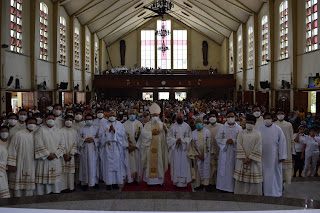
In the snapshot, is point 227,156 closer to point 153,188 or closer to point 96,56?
point 153,188

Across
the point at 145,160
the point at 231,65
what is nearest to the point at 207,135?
the point at 145,160

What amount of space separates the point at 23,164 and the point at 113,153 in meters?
1.95

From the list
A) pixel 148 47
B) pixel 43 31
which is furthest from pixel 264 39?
pixel 148 47

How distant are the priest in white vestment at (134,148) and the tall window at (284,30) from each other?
1657cm

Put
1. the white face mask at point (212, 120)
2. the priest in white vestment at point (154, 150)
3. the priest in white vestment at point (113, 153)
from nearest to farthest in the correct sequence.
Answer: the priest in white vestment at point (113, 153) < the priest in white vestment at point (154, 150) < the white face mask at point (212, 120)

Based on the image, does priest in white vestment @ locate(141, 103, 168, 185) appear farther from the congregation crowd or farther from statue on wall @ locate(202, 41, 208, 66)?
statue on wall @ locate(202, 41, 208, 66)

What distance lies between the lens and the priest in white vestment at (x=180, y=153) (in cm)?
760

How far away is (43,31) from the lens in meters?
22.7

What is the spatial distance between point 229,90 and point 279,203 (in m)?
34.3

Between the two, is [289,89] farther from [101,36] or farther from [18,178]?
[101,36]

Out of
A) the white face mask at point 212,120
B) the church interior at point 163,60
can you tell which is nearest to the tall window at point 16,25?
the church interior at point 163,60

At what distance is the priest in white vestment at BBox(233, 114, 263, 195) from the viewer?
656 centimetres

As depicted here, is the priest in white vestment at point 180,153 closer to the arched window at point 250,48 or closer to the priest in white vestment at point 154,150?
the priest in white vestment at point 154,150

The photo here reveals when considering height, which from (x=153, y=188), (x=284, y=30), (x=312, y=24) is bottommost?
(x=153, y=188)
